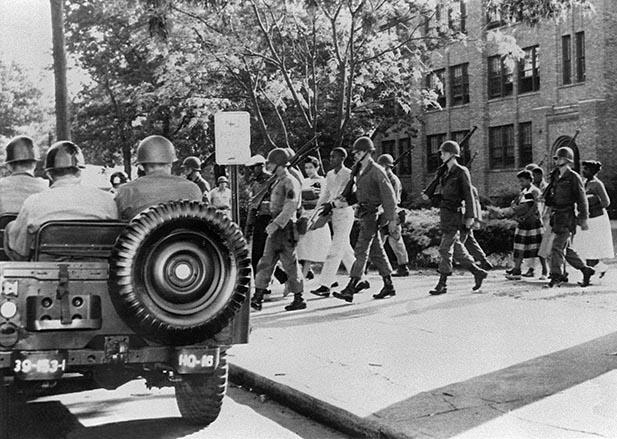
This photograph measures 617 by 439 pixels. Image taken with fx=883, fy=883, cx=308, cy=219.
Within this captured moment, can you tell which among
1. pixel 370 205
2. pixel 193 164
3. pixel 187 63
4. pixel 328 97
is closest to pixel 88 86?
pixel 328 97

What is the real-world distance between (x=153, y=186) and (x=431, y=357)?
2.97 meters

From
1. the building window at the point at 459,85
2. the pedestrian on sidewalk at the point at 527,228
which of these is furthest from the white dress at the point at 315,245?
the building window at the point at 459,85

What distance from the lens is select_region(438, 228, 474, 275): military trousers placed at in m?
11.8

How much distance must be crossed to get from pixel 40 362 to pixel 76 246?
0.74 meters

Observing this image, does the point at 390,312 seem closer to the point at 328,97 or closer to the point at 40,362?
the point at 40,362

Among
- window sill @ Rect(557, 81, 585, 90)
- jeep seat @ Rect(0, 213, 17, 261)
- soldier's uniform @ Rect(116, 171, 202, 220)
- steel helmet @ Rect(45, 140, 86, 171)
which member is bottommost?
jeep seat @ Rect(0, 213, 17, 261)

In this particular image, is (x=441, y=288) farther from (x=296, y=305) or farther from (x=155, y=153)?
(x=155, y=153)

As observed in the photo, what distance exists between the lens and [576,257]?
12.3 meters

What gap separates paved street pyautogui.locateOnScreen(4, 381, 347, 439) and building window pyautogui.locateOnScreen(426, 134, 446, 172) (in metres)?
38.3

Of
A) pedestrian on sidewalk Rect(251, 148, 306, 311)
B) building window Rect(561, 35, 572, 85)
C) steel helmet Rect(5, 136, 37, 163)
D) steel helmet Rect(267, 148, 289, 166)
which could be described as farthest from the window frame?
steel helmet Rect(5, 136, 37, 163)

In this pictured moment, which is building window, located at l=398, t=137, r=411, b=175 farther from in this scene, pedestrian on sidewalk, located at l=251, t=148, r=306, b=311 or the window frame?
pedestrian on sidewalk, located at l=251, t=148, r=306, b=311

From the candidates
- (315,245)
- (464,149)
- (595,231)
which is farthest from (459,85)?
(315,245)

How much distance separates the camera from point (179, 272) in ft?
17.1

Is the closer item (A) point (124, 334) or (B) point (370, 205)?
(A) point (124, 334)
